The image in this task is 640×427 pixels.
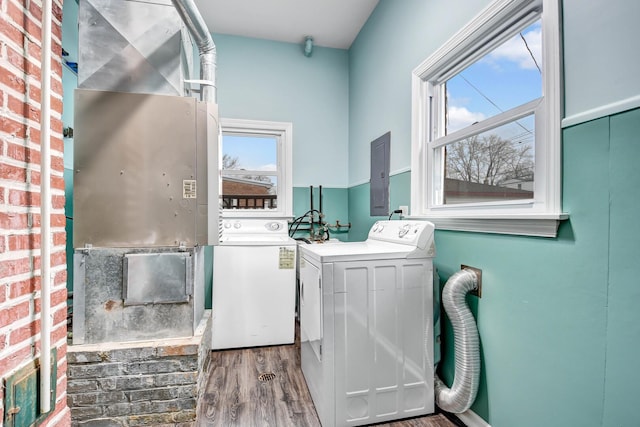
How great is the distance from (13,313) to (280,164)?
264 centimetres

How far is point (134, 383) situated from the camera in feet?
5.36

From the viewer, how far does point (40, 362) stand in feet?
2.80

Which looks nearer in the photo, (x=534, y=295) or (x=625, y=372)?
(x=625, y=372)

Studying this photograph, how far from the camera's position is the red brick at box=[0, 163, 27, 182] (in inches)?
30.6

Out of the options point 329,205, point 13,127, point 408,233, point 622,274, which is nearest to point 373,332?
point 408,233

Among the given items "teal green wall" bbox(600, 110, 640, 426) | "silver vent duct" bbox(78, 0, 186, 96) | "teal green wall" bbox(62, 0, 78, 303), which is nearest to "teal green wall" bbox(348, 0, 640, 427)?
"teal green wall" bbox(600, 110, 640, 426)

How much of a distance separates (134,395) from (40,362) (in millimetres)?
1006

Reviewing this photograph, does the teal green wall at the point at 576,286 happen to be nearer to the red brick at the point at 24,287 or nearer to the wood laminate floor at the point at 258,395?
the wood laminate floor at the point at 258,395

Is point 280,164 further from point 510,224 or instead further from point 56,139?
point 510,224

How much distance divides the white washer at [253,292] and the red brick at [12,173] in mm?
1670

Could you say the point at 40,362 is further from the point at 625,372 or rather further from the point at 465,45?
the point at 465,45

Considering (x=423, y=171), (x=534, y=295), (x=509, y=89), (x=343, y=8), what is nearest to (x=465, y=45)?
(x=509, y=89)

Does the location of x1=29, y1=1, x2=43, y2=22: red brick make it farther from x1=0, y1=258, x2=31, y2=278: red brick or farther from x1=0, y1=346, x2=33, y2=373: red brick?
x1=0, y1=346, x2=33, y2=373: red brick

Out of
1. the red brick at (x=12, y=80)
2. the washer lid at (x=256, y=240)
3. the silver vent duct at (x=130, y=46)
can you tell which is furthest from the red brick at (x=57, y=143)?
the washer lid at (x=256, y=240)
